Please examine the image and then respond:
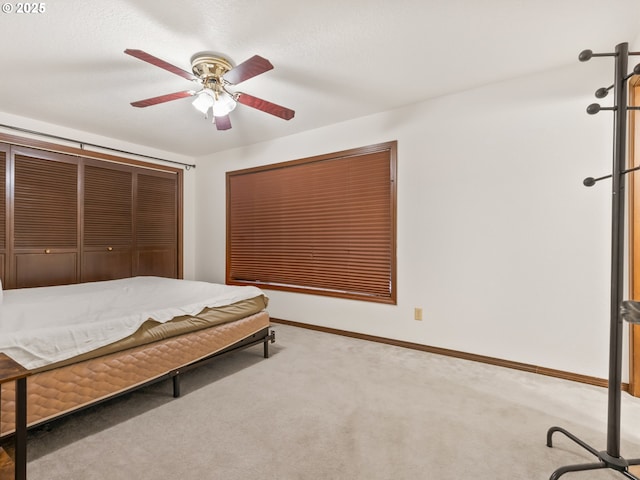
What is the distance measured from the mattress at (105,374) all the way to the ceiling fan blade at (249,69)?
5.94ft

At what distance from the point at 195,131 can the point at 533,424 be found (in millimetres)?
4254

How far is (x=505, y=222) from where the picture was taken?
2.76 metres

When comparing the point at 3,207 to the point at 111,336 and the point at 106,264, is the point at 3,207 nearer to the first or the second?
the point at 106,264

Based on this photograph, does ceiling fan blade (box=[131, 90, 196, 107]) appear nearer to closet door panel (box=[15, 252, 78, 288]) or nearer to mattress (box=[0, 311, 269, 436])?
mattress (box=[0, 311, 269, 436])

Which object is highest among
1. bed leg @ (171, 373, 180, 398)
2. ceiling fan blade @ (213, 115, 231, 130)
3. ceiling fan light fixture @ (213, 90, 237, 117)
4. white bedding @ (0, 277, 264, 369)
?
ceiling fan light fixture @ (213, 90, 237, 117)

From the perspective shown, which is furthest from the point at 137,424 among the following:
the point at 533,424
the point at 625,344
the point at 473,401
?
the point at 625,344

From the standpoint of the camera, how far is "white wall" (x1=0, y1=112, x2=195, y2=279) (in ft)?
11.4

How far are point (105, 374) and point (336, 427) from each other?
1384 mm

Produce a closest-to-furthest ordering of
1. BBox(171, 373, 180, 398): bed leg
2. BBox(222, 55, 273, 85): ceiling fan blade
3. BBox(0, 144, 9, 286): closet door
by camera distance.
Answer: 1. BBox(222, 55, 273, 85): ceiling fan blade
2. BBox(171, 373, 180, 398): bed leg
3. BBox(0, 144, 9, 286): closet door

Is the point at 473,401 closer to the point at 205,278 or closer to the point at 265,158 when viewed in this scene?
the point at 265,158

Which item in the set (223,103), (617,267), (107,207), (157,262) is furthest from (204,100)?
(157,262)

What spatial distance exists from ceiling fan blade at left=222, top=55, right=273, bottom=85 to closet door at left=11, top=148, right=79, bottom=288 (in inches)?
116

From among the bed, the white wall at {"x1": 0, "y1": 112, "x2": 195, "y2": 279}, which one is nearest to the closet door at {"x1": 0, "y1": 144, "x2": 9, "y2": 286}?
the white wall at {"x1": 0, "y1": 112, "x2": 195, "y2": 279}

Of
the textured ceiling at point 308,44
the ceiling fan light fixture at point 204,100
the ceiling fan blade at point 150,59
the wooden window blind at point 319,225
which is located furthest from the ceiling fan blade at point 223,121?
the wooden window blind at point 319,225
